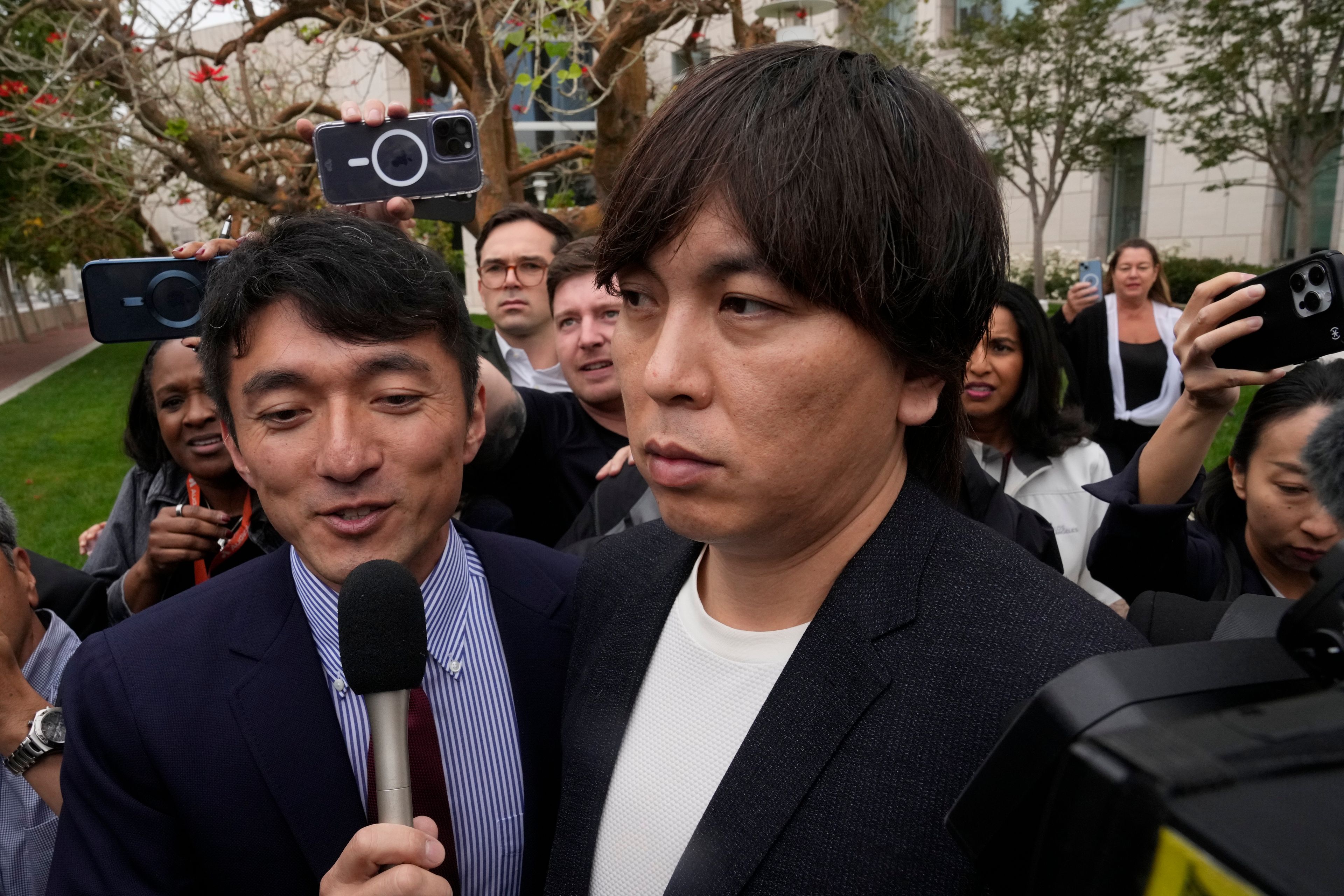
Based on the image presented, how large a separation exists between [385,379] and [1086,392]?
4880mm

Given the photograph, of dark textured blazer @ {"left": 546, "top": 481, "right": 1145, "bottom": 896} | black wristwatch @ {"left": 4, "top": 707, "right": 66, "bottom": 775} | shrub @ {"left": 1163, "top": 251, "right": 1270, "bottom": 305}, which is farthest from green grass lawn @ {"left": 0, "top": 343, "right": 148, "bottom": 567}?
shrub @ {"left": 1163, "top": 251, "right": 1270, "bottom": 305}

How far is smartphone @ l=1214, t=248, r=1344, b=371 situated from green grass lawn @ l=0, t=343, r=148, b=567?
4.66 metres

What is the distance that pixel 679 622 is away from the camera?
157 centimetres

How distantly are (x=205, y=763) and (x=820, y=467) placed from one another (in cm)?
112

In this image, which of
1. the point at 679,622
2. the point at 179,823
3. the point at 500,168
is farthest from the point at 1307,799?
the point at 500,168

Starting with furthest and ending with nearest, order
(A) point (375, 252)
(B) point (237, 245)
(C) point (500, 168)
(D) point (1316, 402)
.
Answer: (C) point (500, 168) → (D) point (1316, 402) → (B) point (237, 245) → (A) point (375, 252)

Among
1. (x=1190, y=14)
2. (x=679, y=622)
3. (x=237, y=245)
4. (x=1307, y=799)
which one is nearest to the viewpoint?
Result: (x=1307, y=799)

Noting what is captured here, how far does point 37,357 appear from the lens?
24594 millimetres

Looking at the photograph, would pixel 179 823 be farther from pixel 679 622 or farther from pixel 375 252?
pixel 375 252

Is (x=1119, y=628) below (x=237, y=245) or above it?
below

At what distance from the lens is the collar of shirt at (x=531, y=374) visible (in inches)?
169

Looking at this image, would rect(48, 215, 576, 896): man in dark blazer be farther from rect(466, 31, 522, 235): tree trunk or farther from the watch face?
rect(466, 31, 522, 235): tree trunk

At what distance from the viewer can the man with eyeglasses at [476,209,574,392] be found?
421 cm

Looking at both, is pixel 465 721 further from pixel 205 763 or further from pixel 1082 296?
pixel 1082 296
